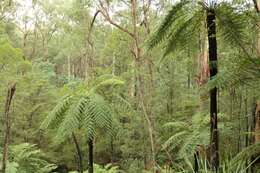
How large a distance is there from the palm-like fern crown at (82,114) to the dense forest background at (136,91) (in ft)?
0.04

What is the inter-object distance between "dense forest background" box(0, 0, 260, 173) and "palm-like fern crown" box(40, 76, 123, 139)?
0.01 meters

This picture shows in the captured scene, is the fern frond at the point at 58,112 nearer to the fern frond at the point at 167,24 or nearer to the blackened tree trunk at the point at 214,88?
the fern frond at the point at 167,24

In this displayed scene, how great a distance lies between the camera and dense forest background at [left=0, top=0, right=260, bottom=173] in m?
3.04

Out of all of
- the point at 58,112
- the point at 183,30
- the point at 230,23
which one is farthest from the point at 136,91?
the point at 230,23

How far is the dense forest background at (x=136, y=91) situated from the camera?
3044mm

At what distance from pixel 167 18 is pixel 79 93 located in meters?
1.71

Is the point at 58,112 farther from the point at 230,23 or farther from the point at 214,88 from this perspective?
the point at 230,23

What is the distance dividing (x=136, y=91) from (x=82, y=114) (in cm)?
902

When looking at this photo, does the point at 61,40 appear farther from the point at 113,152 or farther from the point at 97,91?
the point at 97,91

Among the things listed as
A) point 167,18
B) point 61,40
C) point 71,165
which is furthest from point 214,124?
point 61,40

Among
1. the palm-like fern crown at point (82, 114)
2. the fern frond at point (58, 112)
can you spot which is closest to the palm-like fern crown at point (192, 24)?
→ the palm-like fern crown at point (82, 114)

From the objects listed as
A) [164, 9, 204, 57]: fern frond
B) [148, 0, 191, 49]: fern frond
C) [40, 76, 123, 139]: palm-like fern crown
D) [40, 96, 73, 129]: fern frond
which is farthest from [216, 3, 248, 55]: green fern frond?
[40, 96, 73, 129]: fern frond

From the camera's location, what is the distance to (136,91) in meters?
13.0

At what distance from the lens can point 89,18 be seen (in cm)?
1875
